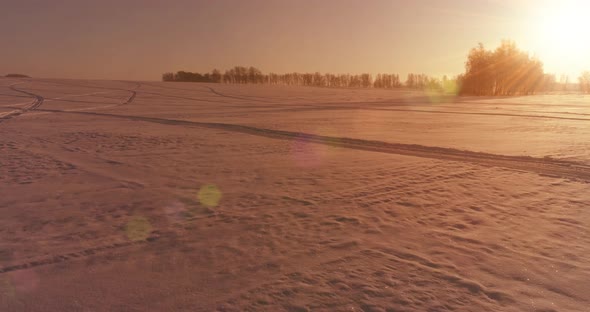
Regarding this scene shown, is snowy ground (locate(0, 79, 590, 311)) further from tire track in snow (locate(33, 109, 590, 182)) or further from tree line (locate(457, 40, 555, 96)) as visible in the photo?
tree line (locate(457, 40, 555, 96))

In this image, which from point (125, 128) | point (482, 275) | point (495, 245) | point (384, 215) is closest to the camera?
point (482, 275)

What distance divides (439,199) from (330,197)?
1.42 meters

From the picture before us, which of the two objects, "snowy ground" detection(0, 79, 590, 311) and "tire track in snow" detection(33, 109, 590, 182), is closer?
"snowy ground" detection(0, 79, 590, 311)

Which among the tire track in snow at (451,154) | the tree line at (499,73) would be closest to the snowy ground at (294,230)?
the tire track in snow at (451,154)

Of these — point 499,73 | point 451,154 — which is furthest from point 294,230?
point 499,73

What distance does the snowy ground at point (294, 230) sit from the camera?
3164 mm

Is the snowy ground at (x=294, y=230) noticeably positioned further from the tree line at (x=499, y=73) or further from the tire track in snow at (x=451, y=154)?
the tree line at (x=499, y=73)

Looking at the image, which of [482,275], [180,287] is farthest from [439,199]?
[180,287]

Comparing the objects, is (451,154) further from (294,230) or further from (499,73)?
(499,73)

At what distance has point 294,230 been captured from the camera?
444cm

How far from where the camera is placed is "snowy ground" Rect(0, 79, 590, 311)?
10.4ft

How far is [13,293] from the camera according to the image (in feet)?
10.3

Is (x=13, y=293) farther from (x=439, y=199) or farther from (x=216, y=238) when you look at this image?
(x=439, y=199)

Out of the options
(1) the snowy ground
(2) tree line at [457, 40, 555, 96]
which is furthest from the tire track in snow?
(2) tree line at [457, 40, 555, 96]
